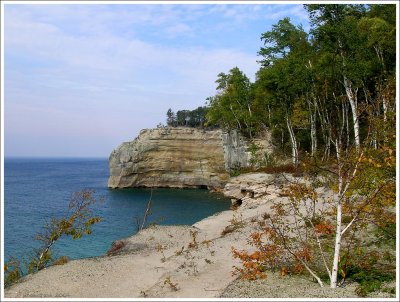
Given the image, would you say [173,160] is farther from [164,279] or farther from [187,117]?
[164,279]

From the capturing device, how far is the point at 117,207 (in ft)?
162

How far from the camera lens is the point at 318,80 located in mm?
40062

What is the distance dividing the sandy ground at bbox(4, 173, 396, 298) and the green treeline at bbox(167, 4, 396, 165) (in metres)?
6.15

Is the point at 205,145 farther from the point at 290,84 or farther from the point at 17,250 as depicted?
the point at 17,250

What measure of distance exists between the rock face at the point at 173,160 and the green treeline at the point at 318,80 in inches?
248

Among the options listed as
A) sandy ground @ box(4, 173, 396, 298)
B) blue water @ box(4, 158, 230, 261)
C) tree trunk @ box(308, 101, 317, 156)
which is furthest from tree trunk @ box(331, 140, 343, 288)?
tree trunk @ box(308, 101, 317, 156)

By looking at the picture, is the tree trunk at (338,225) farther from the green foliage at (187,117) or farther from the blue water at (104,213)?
the green foliage at (187,117)

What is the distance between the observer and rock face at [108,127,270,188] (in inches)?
2707

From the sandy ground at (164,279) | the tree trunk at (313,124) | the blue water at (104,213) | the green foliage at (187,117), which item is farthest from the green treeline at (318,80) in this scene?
the green foliage at (187,117)

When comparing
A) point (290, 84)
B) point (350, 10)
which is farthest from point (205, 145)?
point (350, 10)

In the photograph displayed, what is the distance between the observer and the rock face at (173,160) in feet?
226

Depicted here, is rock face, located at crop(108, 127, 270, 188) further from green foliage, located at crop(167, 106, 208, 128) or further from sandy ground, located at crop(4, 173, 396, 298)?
sandy ground, located at crop(4, 173, 396, 298)

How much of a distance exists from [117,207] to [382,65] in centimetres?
3357

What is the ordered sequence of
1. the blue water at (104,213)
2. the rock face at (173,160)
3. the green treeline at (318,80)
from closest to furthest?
1. the blue water at (104,213)
2. the green treeline at (318,80)
3. the rock face at (173,160)
